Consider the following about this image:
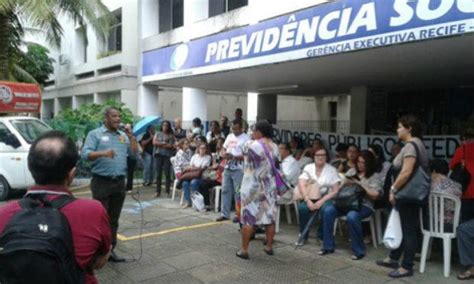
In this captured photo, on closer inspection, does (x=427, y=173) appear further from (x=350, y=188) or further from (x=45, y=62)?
(x=45, y=62)

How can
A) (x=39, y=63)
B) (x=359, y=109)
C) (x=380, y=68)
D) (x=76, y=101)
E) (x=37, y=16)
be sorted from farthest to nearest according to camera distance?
(x=39, y=63), (x=76, y=101), (x=37, y=16), (x=359, y=109), (x=380, y=68)

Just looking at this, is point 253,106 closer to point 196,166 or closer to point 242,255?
point 196,166

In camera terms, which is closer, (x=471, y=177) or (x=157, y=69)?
(x=471, y=177)

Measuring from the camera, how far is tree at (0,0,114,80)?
11.7m

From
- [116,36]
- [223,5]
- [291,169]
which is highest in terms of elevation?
[116,36]

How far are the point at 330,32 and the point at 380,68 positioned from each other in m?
1.96

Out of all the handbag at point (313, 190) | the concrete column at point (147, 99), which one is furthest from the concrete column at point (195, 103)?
the handbag at point (313, 190)

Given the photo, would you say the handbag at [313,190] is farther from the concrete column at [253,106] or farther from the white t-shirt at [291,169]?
the concrete column at [253,106]

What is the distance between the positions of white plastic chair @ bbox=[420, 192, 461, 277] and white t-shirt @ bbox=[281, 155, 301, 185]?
8.59ft

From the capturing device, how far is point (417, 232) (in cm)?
498

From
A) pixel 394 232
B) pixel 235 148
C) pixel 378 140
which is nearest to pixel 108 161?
pixel 235 148

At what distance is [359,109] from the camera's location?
10.8 m

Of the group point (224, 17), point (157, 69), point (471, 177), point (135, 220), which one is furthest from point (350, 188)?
point (224, 17)

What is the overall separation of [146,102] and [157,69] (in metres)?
5.84
